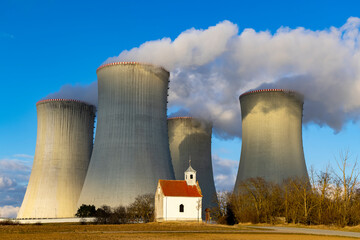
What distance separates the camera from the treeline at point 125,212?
33.4 m

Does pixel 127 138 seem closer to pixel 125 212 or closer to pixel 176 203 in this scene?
pixel 125 212

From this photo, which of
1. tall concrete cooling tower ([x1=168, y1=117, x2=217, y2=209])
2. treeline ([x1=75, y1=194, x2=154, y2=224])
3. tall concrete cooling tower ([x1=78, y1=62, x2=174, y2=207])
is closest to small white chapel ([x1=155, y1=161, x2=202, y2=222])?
treeline ([x1=75, y1=194, x2=154, y2=224])

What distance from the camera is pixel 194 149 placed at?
5041cm

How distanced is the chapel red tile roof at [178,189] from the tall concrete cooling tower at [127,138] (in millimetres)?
2336

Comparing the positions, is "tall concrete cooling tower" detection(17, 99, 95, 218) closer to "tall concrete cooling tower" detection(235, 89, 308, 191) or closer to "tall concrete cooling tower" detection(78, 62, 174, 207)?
"tall concrete cooling tower" detection(78, 62, 174, 207)

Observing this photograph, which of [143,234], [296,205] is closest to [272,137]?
[296,205]

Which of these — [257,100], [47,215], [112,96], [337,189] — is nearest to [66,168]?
[47,215]

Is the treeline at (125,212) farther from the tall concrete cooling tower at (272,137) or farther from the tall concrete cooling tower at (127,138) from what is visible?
the tall concrete cooling tower at (272,137)

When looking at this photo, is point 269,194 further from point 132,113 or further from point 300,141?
point 132,113

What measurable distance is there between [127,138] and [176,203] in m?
6.11

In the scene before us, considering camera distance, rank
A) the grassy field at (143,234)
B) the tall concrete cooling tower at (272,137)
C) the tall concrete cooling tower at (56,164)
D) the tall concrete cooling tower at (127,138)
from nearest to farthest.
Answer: the grassy field at (143,234), the tall concrete cooling tower at (127,138), the tall concrete cooling tower at (272,137), the tall concrete cooling tower at (56,164)

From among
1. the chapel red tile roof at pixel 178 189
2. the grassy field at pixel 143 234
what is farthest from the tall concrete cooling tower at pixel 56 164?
the grassy field at pixel 143 234

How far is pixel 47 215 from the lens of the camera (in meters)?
40.7

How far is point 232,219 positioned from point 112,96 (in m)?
12.2
